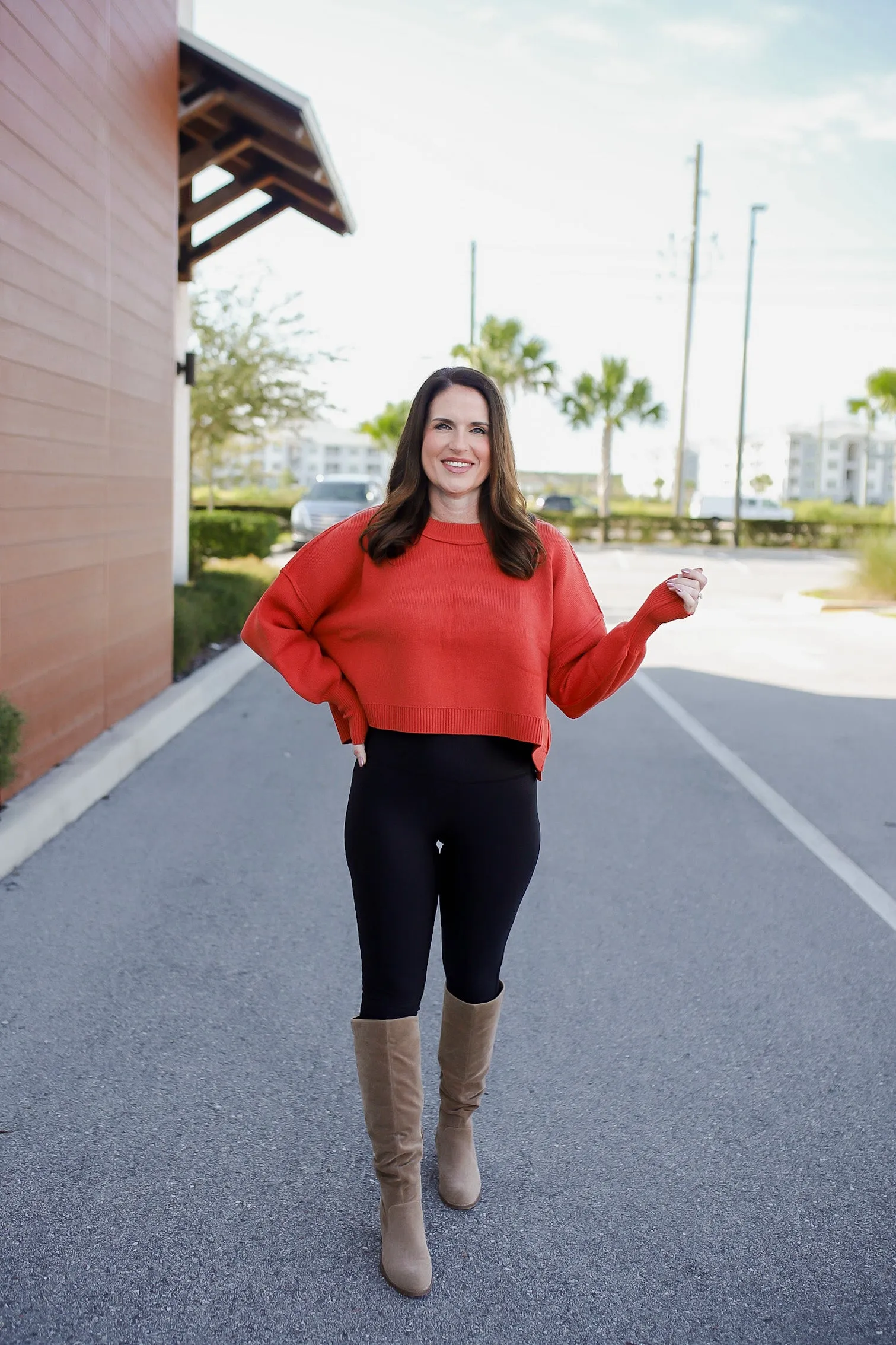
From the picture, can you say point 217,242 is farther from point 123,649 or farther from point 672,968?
point 672,968

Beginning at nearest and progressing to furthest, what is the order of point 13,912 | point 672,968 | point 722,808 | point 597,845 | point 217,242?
1. point 672,968
2. point 13,912
3. point 597,845
4. point 722,808
5. point 217,242

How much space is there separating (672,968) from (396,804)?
2.10 metres

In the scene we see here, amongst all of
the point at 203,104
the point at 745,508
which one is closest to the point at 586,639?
the point at 203,104

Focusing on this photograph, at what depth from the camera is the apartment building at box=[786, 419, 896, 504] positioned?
14738 centimetres

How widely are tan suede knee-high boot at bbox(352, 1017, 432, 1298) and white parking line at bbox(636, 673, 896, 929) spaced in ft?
9.24

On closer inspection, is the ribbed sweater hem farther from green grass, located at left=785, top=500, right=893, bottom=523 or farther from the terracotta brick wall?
green grass, located at left=785, top=500, right=893, bottom=523

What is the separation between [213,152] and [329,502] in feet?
60.4

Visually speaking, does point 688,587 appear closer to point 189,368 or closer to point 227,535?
point 189,368

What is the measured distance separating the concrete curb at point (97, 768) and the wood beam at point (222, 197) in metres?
4.77

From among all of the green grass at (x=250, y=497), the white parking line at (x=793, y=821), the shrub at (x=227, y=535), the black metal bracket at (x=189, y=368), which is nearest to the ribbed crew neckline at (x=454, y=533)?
the white parking line at (x=793, y=821)

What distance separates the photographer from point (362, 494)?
30.3 metres

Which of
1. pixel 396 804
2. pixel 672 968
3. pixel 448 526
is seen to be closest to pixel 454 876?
pixel 396 804

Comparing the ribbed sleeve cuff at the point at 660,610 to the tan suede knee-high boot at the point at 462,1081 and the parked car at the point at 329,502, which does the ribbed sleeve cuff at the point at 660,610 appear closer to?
the tan suede knee-high boot at the point at 462,1081

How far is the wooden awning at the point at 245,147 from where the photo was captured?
959cm
